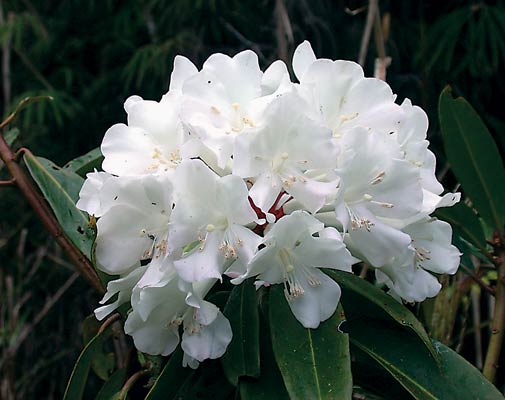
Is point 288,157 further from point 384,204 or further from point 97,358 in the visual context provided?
point 97,358

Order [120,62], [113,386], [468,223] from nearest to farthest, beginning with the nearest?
1. [113,386]
2. [468,223]
3. [120,62]

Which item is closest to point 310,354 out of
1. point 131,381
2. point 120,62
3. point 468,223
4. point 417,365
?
point 417,365

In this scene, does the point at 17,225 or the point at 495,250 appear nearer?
the point at 495,250

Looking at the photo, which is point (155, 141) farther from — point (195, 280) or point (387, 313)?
point (387, 313)

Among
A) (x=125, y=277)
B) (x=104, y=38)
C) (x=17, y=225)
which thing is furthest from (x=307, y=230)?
(x=104, y=38)

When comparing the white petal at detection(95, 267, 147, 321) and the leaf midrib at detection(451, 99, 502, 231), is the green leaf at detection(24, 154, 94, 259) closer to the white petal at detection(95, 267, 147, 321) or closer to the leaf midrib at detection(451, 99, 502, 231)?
the white petal at detection(95, 267, 147, 321)

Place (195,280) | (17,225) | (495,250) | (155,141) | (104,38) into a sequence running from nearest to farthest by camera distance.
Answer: (195,280) → (155,141) → (495,250) → (17,225) → (104,38)
